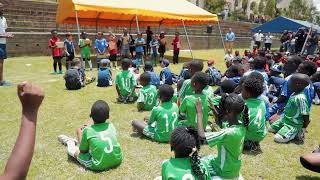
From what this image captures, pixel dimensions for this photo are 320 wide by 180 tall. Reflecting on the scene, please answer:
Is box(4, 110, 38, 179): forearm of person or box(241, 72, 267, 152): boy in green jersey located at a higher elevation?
box(4, 110, 38, 179): forearm of person

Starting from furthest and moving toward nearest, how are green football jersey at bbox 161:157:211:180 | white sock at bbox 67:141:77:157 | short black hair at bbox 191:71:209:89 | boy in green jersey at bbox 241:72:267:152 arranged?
short black hair at bbox 191:71:209:89, boy in green jersey at bbox 241:72:267:152, white sock at bbox 67:141:77:157, green football jersey at bbox 161:157:211:180

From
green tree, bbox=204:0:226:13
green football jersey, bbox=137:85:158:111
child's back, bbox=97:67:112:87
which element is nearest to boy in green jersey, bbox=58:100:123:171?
green football jersey, bbox=137:85:158:111

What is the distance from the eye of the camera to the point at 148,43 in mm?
20812

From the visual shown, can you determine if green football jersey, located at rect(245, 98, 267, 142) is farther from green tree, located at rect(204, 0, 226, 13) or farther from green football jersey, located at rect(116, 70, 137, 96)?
green tree, located at rect(204, 0, 226, 13)

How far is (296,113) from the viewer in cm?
646

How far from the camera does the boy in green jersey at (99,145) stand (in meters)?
4.89

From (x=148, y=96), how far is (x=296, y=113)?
3.21 metres

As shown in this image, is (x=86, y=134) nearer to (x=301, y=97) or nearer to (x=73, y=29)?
(x=301, y=97)

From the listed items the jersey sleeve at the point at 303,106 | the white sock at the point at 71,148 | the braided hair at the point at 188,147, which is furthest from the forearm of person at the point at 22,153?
the jersey sleeve at the point at 303,106

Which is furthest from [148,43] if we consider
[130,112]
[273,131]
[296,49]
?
[273,131]

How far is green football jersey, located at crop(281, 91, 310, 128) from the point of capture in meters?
6.29

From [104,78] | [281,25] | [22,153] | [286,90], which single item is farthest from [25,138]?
[281,25]

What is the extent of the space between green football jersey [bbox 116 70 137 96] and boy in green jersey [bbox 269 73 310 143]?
3999 millimetres

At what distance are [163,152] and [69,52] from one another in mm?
10389
